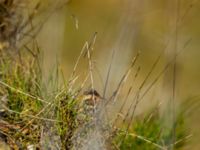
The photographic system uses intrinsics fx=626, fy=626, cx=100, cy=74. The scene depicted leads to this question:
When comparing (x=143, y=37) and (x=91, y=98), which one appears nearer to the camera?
(x=91, y=98)

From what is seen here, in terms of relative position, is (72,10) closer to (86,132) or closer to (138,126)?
(138,126)

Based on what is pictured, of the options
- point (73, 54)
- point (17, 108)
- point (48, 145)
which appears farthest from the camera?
point (73, 54)

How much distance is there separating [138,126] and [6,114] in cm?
38

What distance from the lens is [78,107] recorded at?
4.30 feet

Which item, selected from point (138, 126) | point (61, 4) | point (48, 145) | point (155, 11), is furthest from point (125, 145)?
point (155, 11)

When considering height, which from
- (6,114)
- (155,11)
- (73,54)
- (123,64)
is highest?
(155,11)

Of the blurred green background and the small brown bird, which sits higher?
the blurred green background

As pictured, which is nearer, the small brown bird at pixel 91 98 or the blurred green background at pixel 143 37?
the small brown bird at pixel 91 98

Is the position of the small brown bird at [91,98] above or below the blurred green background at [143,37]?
below

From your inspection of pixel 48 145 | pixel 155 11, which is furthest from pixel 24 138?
pixel 155 11

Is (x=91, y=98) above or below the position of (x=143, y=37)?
below

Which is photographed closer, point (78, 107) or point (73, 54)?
point (78, 107)

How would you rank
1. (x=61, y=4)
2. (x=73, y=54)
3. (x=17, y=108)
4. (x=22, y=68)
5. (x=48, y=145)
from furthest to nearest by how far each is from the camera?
(x=73, y=54) → (x=61, y=4) → (x=22, y=68) → (x=17, y=108) → (x=48, y=145)

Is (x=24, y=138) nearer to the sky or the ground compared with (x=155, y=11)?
nearer to the ground
